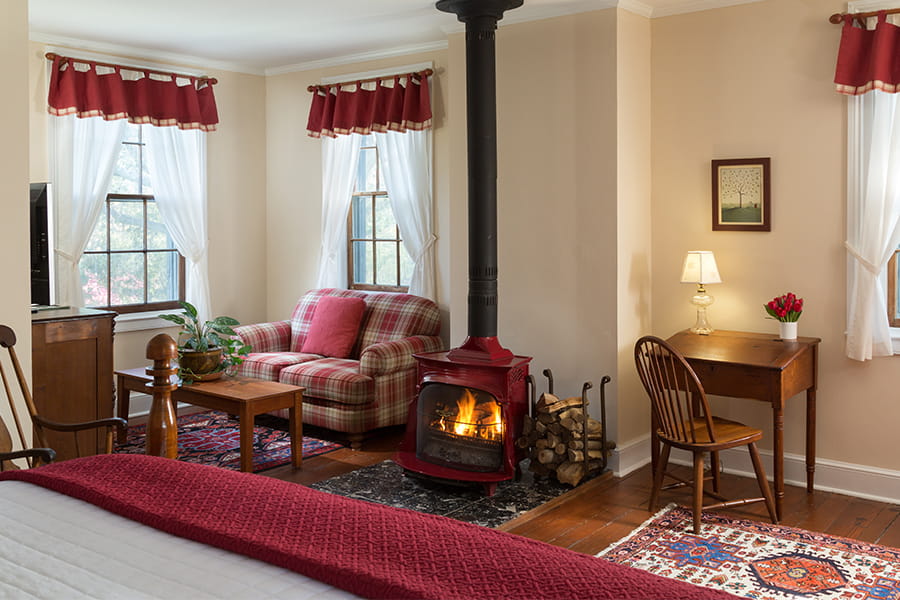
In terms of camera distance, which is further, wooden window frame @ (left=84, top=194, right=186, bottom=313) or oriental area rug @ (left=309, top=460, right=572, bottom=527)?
wooden window frame @ (left=84, top=194, right=186, bottom=313)

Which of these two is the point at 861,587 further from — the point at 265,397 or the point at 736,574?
the point at 265,397

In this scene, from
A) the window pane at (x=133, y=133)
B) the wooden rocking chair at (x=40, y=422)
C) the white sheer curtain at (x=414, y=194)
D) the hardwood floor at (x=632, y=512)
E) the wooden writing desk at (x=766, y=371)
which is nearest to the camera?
the wooden rocking chair at (x=40, y=422)

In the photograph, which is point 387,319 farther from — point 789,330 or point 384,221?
point 789,330

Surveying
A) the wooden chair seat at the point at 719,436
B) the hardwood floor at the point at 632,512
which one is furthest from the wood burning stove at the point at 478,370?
the wooden chair seat at the point at 719,436

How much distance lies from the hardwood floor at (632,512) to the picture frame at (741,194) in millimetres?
1418

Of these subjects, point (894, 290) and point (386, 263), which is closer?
point (894, 290)

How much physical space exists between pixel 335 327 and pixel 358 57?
2.05 meters

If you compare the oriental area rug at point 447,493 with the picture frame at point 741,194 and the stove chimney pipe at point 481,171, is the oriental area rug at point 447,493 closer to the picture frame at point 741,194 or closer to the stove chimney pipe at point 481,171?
the stove chimney pipe at point 481,171

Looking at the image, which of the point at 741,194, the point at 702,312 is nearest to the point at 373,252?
the point at 702,312

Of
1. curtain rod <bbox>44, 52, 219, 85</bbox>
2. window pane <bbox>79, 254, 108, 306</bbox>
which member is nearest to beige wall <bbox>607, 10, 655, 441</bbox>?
curtain rod <bbox>44, 52, 219, 85</bbox>

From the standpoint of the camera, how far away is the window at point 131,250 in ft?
19.4

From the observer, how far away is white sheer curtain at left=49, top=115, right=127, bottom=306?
18.3ft

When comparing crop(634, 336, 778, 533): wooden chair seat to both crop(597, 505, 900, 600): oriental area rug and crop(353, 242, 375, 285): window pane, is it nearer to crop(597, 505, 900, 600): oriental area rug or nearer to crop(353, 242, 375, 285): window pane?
crop(597, 505, 900, 600): oriental area rug

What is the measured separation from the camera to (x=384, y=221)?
634 cm
